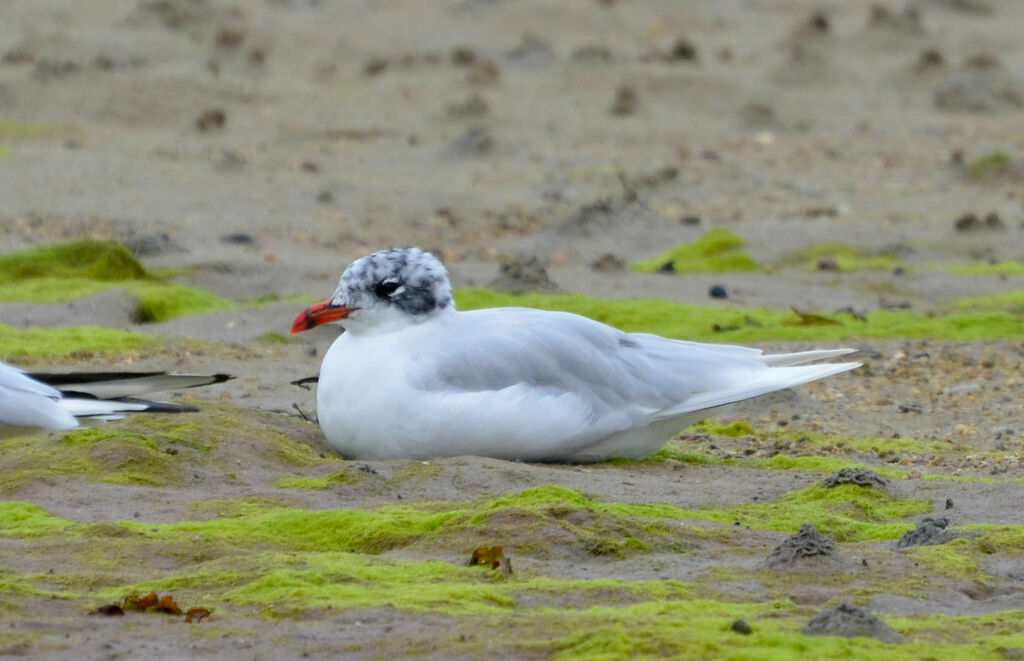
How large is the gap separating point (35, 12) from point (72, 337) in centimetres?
1362

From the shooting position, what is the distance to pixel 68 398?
20.9 ft

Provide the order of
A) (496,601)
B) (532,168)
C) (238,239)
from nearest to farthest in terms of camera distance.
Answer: (496,601) → (238,239) → (532,168)

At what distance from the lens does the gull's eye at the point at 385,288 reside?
258 inches

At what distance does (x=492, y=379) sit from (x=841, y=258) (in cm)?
680

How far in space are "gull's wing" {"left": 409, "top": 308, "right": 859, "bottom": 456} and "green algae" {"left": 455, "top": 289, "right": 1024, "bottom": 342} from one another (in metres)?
2.58

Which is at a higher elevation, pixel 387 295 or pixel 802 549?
pixel 387 295

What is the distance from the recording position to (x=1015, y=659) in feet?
12.9

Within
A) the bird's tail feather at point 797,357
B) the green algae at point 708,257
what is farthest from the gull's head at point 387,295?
the green algae at point 708,257

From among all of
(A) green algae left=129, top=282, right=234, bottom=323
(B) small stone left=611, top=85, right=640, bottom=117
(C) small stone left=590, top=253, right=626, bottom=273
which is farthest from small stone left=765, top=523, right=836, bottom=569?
(B) small stone left=611, top=85, right=640, bottom=117

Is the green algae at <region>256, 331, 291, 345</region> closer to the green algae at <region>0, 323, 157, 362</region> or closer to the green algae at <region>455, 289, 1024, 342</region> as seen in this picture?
the green algae at <region>0, 323, 157, 362</region>

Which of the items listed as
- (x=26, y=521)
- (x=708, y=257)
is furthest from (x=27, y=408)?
(x=708, y=257)

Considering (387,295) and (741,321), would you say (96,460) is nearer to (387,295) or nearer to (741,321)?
(387,295)

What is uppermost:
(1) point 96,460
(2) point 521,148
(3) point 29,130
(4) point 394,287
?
(3) point 29,130

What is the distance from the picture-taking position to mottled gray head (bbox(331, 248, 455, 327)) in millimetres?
6543
